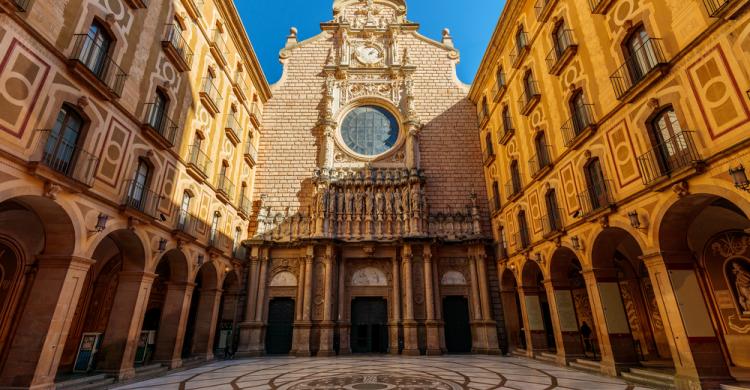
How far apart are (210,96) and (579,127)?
1574cm

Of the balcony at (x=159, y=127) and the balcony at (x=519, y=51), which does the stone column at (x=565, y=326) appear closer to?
the balcony at (x=519, y=51)

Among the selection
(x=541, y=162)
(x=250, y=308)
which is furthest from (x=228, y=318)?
(x=541, y=162)

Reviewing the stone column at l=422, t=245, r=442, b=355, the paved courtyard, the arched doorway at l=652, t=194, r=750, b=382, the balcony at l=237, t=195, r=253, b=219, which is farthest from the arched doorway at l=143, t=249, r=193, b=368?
the arched doorway at l=652, t=194, r=750, b=382

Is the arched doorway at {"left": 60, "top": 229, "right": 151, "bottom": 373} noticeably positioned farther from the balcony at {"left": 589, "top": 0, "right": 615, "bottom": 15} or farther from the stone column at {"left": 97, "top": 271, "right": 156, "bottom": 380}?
the balcony at {"left": 589, "top": 0, "right": 615, "bottom": 15}

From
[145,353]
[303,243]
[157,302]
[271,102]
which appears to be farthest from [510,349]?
[271,102]

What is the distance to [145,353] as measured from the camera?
42.0 feet

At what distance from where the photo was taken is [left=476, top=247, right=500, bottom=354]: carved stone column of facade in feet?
58.4

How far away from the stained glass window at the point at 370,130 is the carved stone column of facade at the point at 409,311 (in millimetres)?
7252

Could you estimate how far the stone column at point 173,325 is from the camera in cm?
1309

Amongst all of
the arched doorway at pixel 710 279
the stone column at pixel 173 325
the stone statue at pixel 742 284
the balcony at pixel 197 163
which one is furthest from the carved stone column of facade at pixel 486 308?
the balcony at pixel 197 163

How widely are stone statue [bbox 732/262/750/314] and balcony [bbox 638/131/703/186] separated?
3.89 m

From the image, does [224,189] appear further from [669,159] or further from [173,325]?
[669,159]

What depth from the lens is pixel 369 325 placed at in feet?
62.5

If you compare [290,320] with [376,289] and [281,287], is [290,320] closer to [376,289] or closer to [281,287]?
[281,287]
